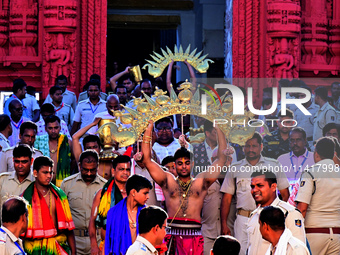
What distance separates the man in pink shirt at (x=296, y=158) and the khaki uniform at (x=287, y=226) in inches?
93.8

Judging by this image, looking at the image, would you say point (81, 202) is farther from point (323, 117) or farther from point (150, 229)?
point (323, 117)

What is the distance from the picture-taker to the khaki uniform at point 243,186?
9594 millimetres

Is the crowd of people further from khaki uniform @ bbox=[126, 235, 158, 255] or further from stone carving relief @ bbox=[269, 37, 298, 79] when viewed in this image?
→ stone carving relief @ bbox=[269, 37, 298, 79]

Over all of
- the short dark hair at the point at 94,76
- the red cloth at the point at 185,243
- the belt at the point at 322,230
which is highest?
the short dark hair at the point at 94,76

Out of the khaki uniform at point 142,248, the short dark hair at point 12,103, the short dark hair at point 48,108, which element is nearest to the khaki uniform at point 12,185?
the short dark hair at point 12,103

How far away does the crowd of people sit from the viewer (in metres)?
8.24

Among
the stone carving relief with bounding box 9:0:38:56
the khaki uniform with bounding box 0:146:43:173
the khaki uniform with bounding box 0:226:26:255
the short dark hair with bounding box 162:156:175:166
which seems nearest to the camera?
the khaki uniform with bounding box 0:226:26:255

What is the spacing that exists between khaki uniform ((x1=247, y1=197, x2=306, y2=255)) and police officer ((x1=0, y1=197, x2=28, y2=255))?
2178 mm

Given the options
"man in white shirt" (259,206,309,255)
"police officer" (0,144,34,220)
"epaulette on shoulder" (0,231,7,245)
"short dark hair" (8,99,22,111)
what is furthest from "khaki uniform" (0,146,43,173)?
"man in white shirt" (259,206,309,255)

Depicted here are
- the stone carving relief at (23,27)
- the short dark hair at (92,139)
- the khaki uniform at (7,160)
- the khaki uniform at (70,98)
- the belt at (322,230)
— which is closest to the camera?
the belt at (322,230)

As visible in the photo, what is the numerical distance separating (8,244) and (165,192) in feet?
7.27

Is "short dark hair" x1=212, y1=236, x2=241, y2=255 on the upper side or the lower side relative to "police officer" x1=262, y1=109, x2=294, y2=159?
lower

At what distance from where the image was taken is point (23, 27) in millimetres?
14547

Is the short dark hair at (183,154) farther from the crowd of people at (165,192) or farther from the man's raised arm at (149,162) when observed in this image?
the man's raised arm at (149,162)
